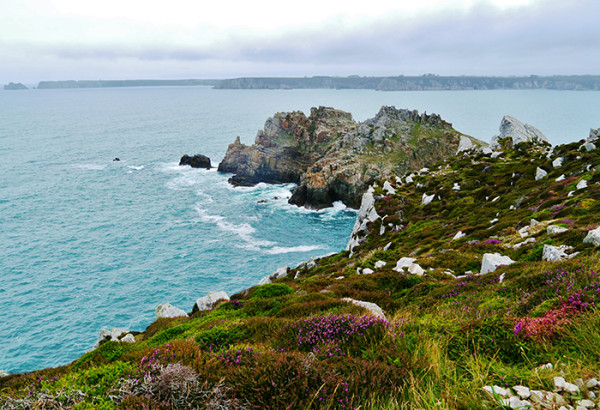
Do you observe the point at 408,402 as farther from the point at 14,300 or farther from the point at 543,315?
the point at 14,300

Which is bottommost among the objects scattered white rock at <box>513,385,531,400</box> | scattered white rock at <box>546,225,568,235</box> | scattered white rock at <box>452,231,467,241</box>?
scattered white rock at <box>452,231,467,241</box>

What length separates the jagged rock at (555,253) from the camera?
11.5 metres

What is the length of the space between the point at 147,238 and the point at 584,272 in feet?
237

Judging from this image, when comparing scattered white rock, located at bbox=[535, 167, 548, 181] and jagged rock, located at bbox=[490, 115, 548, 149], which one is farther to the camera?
jagged rock, located at bbox=[490, 115, 548, 149]

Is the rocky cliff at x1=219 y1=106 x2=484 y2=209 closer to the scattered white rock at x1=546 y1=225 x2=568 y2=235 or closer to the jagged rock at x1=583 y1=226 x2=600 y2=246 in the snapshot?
the scattered white rock at x1=546 y1=225 x2=568 y2=235

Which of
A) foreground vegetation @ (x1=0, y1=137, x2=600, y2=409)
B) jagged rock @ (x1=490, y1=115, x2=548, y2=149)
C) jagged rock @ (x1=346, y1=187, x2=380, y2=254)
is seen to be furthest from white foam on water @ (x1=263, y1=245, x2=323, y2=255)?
foreground vegetation @ (x1=0, y1=137, x2=600, y2=409)

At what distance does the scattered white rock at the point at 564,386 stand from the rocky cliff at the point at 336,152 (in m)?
86.8

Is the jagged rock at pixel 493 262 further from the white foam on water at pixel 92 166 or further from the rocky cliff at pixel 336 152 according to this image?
the white foam on water at pixel 92 166

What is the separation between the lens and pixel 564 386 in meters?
4.01

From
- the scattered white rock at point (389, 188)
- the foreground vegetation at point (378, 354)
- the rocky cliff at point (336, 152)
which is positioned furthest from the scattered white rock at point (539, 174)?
the rocky cliff at point (336, 152)

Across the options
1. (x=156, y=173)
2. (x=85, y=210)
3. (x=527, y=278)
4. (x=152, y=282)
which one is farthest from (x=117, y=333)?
(x=156, y=173)

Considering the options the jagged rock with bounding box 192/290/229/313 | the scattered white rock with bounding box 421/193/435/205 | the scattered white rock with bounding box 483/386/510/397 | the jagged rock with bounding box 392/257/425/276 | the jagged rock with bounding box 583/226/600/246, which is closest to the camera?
the scattered white rock with bounding box 483/386/510/397

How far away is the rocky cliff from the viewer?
304ft

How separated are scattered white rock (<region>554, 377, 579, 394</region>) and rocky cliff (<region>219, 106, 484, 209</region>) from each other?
86.8 metres
